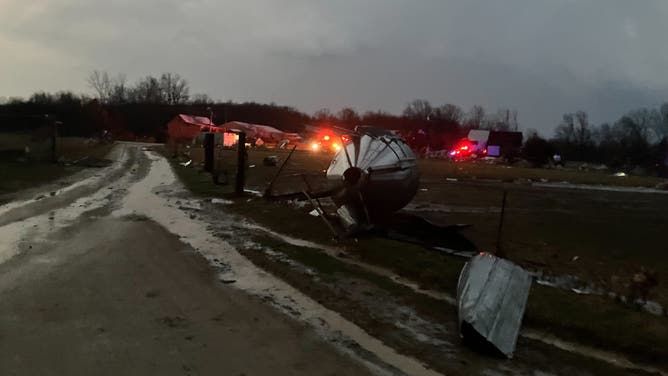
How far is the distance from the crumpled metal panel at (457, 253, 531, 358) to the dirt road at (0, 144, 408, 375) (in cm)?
125

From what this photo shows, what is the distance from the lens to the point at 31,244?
35.6 ft

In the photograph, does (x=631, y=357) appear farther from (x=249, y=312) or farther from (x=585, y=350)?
(x=249, y=312)

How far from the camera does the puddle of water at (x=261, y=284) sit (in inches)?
239

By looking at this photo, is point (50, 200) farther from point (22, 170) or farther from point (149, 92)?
point (149, 92)

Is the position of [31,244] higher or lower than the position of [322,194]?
lower

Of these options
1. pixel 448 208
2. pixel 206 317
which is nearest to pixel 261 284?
pixel 206 317

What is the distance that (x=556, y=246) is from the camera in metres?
13.7

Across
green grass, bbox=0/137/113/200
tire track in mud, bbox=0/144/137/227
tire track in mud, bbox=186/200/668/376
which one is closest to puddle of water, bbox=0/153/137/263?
tire track in mud, bbox=0/144/137/227

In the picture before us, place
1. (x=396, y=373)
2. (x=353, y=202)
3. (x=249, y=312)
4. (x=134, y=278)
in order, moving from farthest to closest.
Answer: (x=353, y=202) → (x=134, y=278) → (x=249, y=312) → (x=396, y=373)

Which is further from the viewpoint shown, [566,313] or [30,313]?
[566,313]

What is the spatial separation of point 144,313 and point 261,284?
2112 mm

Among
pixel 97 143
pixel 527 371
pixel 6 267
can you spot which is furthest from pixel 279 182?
pixel 97 143

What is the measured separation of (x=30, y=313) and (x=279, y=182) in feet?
64.8

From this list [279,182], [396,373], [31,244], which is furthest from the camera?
[279,182]
